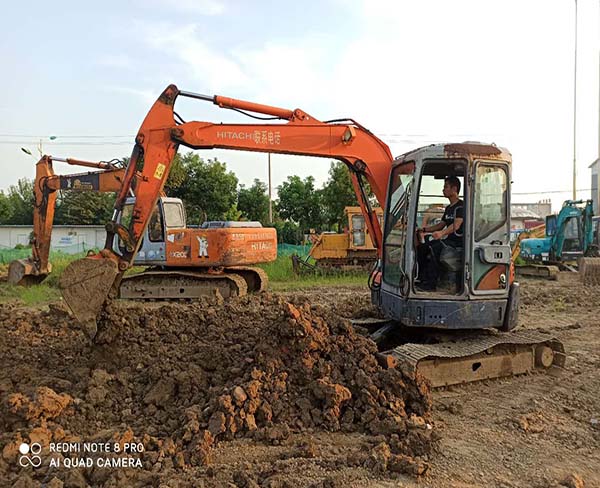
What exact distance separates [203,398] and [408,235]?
265 centimetres

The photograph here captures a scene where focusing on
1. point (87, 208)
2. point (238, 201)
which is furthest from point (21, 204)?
point (238, 201)

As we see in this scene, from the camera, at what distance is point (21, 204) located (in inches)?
1998

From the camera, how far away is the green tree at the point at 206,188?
29.5 meters

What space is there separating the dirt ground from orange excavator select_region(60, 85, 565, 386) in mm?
354

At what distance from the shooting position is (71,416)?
163 inches

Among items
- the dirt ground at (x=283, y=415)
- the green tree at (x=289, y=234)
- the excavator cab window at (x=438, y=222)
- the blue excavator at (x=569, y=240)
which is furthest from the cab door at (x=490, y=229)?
the green tree at (x=289, y=234)

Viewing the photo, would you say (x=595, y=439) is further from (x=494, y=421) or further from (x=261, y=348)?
(x=261, y=348)

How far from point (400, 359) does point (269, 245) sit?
301 inches

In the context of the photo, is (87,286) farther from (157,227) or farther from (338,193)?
(338,193)

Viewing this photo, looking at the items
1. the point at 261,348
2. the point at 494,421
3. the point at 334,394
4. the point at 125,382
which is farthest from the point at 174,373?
the point at 494,421

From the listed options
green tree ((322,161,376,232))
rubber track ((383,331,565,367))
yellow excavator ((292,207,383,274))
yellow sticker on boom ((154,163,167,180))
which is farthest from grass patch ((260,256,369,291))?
green tree ((322,161,376,232))

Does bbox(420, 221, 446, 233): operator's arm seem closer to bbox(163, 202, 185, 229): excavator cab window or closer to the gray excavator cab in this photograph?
the gray excavator cab

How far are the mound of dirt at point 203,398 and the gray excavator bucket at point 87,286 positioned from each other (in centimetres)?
21

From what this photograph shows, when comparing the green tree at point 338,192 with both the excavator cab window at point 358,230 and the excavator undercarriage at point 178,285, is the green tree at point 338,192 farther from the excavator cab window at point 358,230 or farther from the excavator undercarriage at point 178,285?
the excavator undercarriage at point 178,285
